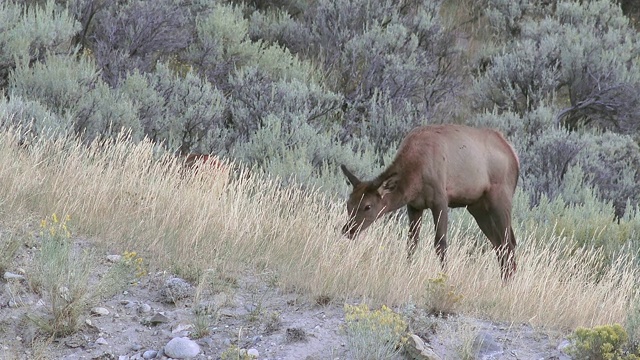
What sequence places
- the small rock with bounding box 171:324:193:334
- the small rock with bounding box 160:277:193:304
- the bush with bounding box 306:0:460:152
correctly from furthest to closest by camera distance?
the bush with bounding box 306:0:460:152 < the small rock with bounding box 160:277:193:304 < the small rock with bounding box 171:324:193:334

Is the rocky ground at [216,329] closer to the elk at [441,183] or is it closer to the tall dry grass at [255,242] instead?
the tall dry grass at [255,242]

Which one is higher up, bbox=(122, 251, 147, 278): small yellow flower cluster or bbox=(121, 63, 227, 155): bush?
bbox=(122, 251, 147, 278): small yellow flower cluster

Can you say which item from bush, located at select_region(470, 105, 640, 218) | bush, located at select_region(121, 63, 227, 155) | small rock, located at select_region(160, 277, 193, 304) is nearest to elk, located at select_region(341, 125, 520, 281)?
small rock, located at select_region(160, 277, 193, 304)

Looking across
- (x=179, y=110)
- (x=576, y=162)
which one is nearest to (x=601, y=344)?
(x=179, y=110)

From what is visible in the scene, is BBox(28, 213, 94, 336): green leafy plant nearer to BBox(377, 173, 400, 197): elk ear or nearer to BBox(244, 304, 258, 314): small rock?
BBox(244, 304, 258, 314): small rock

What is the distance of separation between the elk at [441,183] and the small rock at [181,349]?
2.88m

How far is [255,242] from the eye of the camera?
8609mm

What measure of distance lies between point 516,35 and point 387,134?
660cm

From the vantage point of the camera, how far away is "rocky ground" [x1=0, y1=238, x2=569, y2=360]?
22.1 feet

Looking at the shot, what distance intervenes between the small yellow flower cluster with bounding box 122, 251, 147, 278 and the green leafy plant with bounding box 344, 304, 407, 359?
5.15ft

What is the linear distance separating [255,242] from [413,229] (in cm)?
181

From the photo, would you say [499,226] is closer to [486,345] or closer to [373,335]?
[486,345]

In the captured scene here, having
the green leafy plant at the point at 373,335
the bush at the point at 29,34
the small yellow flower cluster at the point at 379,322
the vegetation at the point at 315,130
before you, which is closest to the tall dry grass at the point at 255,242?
the vegetation at the point at 315,130

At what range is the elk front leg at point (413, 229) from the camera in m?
9.48
